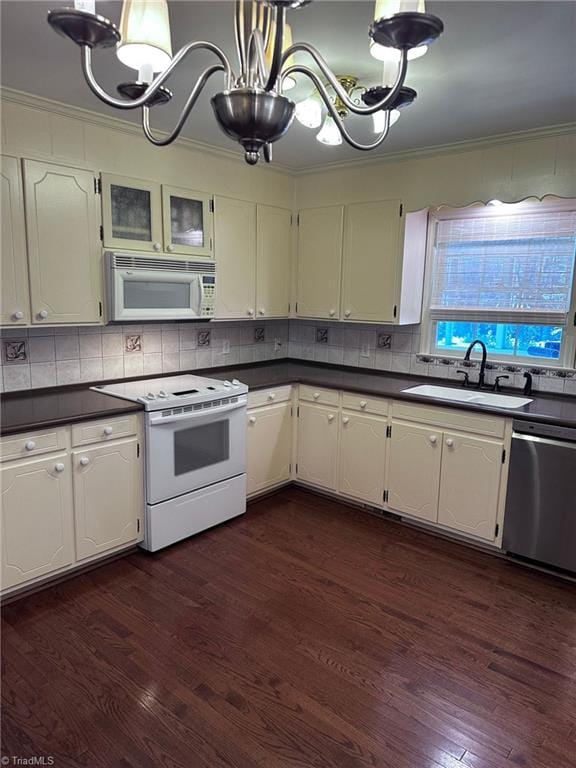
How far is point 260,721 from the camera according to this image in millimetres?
1812

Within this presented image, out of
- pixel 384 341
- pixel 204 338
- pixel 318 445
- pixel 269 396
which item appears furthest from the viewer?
pixel 384 341

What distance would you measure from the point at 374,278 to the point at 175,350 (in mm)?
1504

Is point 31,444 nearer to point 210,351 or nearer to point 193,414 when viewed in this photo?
point 193,414

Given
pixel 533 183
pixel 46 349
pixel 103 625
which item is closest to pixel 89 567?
pixel 103 625

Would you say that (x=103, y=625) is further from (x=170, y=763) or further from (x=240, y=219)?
(x=240, y=219)

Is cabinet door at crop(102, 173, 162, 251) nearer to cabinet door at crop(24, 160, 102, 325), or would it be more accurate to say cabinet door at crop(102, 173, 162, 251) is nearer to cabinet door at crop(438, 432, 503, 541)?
cabinet door at crop(24, 160, 102, 325)

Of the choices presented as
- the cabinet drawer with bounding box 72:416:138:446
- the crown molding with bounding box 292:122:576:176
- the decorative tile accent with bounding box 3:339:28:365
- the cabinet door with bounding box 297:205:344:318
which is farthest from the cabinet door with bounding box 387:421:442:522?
the decorative tile accent with bounding box 3:339:28:365

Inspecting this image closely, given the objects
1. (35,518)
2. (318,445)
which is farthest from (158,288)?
(318,445)

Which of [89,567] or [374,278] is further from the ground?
[374,278]

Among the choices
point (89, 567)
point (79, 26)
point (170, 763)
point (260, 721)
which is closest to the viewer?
point (79, 26)

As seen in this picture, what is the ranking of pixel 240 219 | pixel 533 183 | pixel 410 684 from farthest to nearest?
pixel 240 219
pixel 533 183
pixel 410 684

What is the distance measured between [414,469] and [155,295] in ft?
6.32

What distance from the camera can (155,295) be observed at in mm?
3041

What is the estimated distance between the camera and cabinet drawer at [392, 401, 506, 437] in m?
2.85
